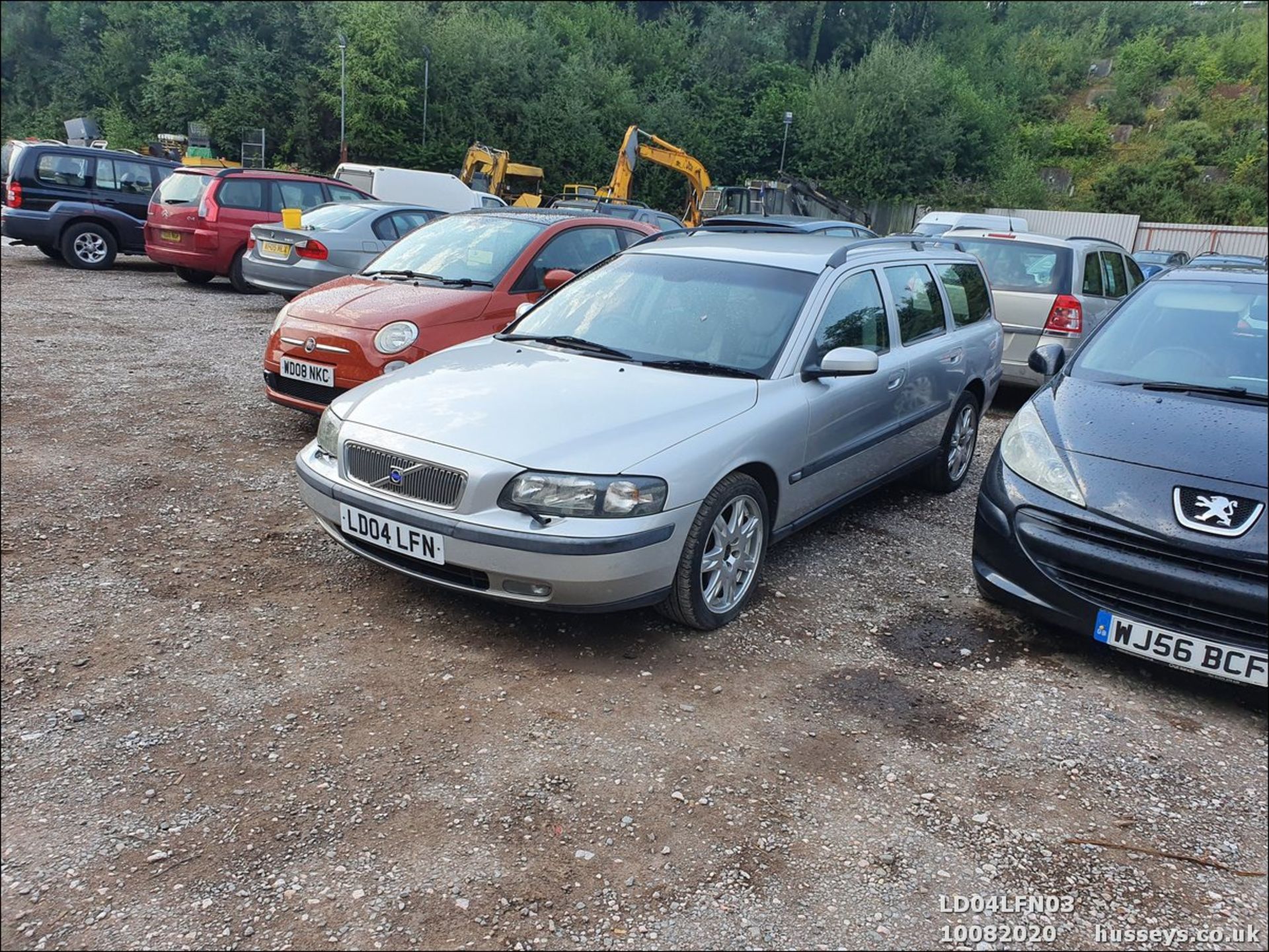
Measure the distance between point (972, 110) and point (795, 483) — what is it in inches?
1659

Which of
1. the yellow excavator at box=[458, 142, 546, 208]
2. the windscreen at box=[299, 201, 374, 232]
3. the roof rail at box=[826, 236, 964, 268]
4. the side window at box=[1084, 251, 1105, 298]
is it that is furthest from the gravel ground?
the yellow excavator at box=[458, 142, 546, 208]

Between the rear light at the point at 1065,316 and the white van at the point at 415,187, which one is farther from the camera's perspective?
the white van at the point at 415,187

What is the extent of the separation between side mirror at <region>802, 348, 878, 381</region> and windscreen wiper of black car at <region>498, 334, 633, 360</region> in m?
0.90

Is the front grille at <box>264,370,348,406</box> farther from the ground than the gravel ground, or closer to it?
farther from the ground

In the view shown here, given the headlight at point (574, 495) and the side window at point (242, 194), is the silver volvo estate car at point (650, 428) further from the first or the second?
the side window at point (242, 194)

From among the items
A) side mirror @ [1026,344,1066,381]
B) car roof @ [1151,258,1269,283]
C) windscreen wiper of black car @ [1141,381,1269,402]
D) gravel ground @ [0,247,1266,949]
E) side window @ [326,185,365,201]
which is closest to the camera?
gravel ground @ [0,247,1266,949]

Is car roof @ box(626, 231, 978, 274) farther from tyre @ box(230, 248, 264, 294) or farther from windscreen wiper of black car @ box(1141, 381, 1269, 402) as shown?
tyre @ box(230, 248, 264, 294)

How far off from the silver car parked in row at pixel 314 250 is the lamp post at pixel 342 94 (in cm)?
2399

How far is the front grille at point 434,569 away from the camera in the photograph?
355 cm

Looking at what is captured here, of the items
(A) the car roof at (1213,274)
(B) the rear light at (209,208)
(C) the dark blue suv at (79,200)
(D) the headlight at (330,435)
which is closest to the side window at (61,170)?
(C) the dark blue suv at (79,200)

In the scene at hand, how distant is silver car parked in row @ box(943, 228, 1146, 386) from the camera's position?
26.9ft

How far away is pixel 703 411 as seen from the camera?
3.80 meters

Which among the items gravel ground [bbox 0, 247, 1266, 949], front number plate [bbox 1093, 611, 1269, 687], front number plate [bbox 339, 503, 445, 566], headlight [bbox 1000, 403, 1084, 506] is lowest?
gravel ground [bbox 0, 247, 1266, 949]

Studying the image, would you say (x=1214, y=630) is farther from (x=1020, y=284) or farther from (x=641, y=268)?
(x=1020, y=284)
